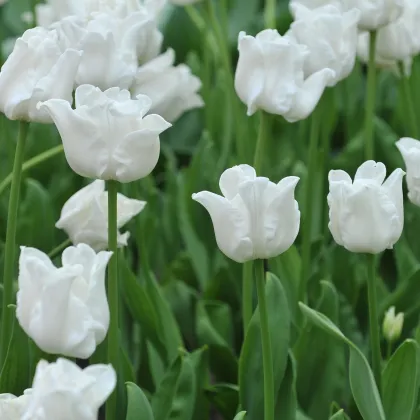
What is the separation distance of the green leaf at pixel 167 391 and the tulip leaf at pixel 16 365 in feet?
0.35

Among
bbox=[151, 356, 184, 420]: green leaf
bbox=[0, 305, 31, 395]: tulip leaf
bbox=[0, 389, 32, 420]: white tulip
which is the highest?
bbox=[0, 389, 32, 420]: white tulip

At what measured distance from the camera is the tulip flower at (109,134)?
599 millimetres

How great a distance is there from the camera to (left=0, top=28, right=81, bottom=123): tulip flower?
658mm

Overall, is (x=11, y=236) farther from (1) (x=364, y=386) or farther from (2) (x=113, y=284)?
(1) (x=364, y=386)

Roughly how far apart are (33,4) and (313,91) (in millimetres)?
492

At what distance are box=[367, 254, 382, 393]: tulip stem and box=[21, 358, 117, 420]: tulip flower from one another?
24 centimetres

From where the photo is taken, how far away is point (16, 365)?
71 centimetres

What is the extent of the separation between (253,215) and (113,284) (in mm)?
118

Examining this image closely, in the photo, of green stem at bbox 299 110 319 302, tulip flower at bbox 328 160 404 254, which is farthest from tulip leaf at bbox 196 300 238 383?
tulip flower at bbox 328 160 404 254

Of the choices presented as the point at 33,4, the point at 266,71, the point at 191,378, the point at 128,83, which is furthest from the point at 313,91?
the point at 33,4

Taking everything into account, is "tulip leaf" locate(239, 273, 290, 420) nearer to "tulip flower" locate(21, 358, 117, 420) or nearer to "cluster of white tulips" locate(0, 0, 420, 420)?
"cluster of white tulips" locate(0, 0, 420, 420)

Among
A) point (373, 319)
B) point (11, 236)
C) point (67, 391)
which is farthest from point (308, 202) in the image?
point (67, 391)

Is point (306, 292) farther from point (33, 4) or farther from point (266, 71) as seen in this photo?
point (33, 4)

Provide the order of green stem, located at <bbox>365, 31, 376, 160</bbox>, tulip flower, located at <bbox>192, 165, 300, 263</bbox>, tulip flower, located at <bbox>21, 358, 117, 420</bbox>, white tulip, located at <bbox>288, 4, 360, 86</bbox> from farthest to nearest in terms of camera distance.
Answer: green stem, located at <bbox>365, 31, 376, 160</bbox> → white tulip, located at <bbox>288, 4, 360, 86</bbox> → tulip flower, located at <bbox>192, 165, 300, 263</bbox> → tulip flower, located at <bbox>21, 358, 117, 420</bbox>
